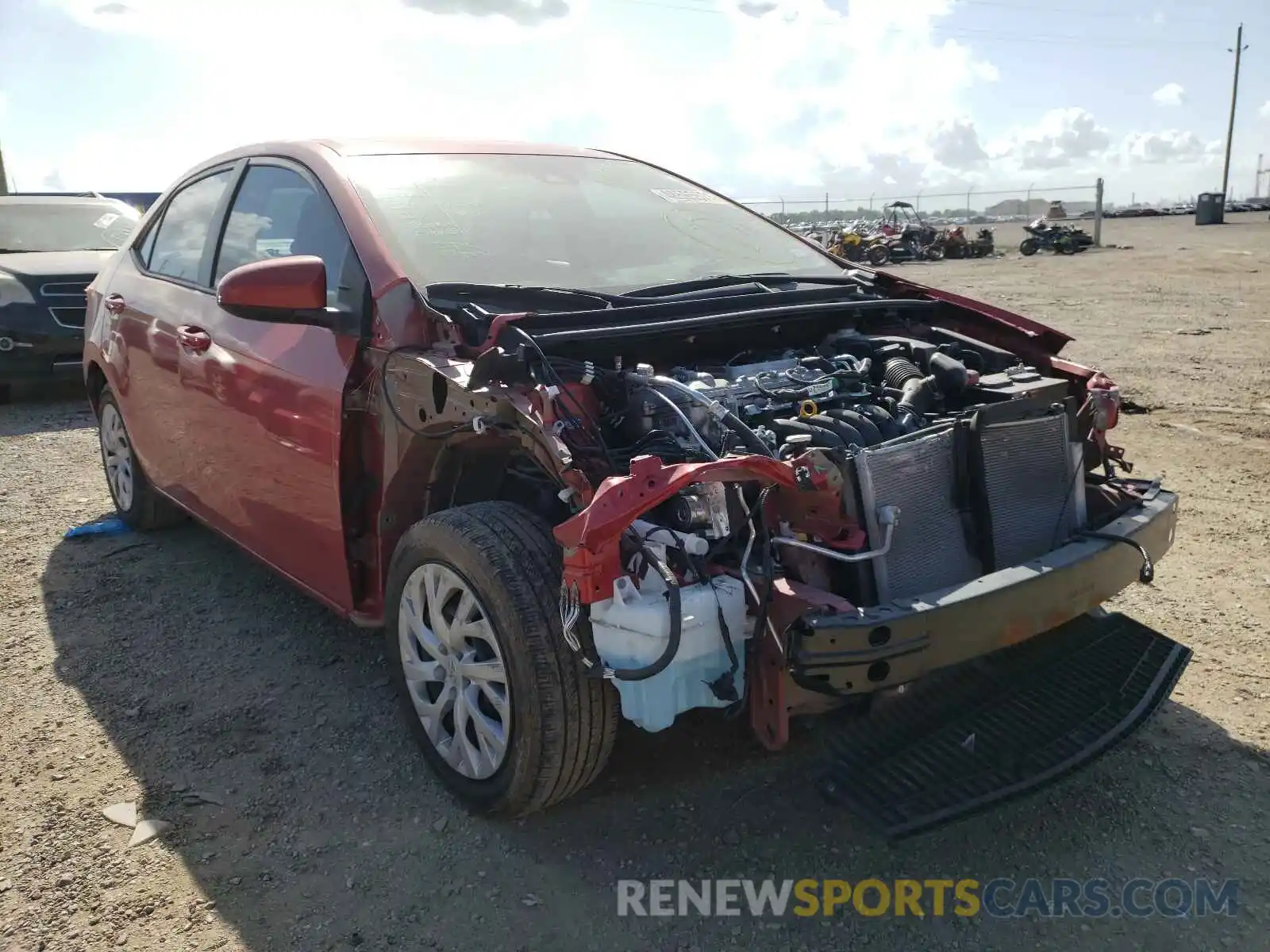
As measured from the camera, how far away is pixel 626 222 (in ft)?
12.5

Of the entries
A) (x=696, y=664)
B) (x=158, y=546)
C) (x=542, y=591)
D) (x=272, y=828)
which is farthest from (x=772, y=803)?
(x=158, y=546)

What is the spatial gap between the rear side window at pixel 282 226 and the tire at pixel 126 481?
5.18 ft

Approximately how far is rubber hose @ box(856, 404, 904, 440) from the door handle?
245 cm

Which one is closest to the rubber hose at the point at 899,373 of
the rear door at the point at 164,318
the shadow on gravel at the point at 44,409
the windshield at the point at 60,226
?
the rear door at the point at 164,318

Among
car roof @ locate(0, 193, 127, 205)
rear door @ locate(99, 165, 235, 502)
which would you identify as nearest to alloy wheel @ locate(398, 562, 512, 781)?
rear door @ locate(99, 165, 235, 502)

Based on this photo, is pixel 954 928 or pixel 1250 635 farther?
pixel 1250 635

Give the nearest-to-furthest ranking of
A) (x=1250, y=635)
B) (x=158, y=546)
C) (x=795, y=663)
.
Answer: (x=795, y=663) → (x=1250, y=635) → (x=158, y=546)

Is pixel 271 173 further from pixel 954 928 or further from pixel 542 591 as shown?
pixel 954 928

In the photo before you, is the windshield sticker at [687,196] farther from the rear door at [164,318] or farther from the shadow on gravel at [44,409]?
the shadow on gravel at [44,409]

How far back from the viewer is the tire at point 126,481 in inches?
201

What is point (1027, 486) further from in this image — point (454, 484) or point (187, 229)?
point (187, 229)

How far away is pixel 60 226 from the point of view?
9844 mm

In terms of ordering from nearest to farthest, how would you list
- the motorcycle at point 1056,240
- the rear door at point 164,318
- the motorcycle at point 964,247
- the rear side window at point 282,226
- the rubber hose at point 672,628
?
the rubber hose at point 672,628
the rear side window at point 282,226
the rear door at point 164,318
the motorcycle at point 1056,240
the motorcycle at point 964,247

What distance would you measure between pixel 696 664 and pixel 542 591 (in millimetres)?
436
